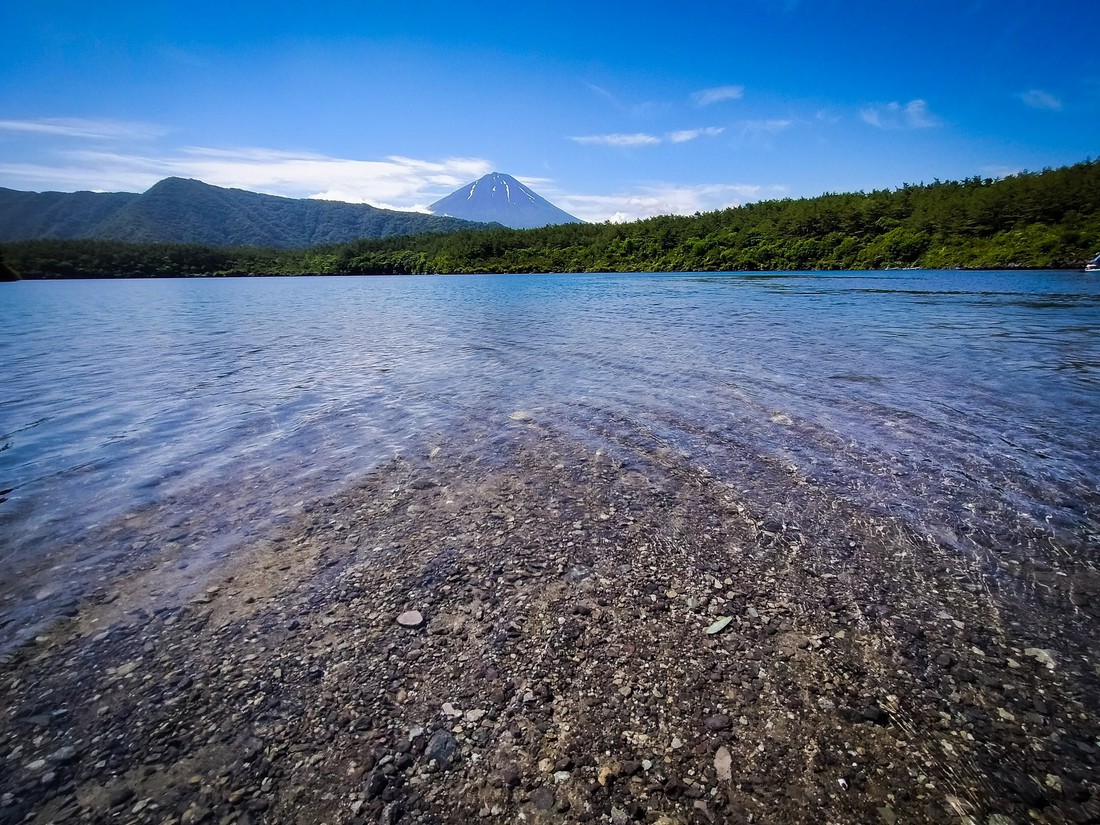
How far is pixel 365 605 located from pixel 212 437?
6.89 metres

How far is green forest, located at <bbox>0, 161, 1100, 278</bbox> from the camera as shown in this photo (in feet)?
294

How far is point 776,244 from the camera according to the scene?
5256 inches

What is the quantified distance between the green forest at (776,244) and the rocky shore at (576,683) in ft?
354

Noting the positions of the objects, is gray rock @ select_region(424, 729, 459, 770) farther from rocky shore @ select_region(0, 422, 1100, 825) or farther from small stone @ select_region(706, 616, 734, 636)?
small stone @ select_region(706, 616, 734, 636)

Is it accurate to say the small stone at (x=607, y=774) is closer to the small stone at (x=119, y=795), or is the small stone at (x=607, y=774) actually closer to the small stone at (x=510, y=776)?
the small stone at (x=510, y=776)

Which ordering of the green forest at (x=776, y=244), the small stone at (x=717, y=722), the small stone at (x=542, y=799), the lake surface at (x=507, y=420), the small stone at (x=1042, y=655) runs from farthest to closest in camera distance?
the green forest at (x=776, y=244), the lake surface at (x=507, y=420), the small stone at (x=1042, y=655), the small stone at (x=717, y=722), the small stone at (x=542, y=799)

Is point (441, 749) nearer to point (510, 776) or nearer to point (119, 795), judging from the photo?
point (510, 776)

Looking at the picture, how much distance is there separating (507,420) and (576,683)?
694cm

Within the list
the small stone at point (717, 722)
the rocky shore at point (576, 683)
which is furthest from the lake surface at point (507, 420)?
the small stone at point (717, 722)

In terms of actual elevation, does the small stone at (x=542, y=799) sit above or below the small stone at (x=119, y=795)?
above

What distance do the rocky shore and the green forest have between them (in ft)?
354

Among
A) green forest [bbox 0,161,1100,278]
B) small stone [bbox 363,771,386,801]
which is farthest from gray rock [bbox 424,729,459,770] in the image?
green forest [bbox 0,161,1100,278]

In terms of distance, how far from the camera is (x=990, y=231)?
9756cm

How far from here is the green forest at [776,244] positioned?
8962 cm
